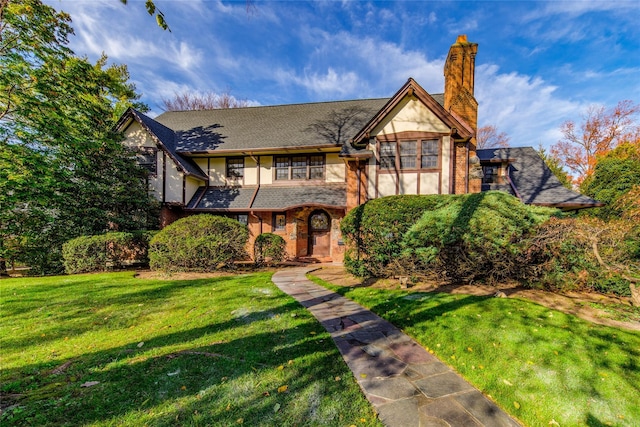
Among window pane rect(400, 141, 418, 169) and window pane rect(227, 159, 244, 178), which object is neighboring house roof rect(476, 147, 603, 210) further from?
window pane rect(227, 159, 244, 178)

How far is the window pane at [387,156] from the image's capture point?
1102cm

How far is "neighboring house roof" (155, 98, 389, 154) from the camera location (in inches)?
548

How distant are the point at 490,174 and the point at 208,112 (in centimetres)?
1804

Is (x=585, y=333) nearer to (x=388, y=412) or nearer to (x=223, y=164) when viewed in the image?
(x=388, y=412)

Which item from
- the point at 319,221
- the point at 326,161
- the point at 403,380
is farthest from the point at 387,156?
the point at 403,380

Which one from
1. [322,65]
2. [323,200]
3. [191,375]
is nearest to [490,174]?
[323,200]

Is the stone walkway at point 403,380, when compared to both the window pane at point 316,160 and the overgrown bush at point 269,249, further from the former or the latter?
the window pane at point 316,160

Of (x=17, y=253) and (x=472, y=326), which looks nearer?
(x=472, y=326)

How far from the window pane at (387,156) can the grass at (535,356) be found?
664cm

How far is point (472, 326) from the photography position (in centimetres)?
452

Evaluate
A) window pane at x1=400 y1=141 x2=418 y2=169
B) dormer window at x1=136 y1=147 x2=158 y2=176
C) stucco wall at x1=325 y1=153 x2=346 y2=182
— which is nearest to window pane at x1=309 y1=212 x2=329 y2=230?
stucco wall at x1=325 y1=153 x2=346 y2=182

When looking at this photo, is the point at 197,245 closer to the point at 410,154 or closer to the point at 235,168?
the point at 235,168

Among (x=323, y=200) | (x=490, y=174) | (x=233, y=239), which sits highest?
(x=490, y=174)

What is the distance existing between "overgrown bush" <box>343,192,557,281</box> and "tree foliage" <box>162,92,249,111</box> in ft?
89.4
